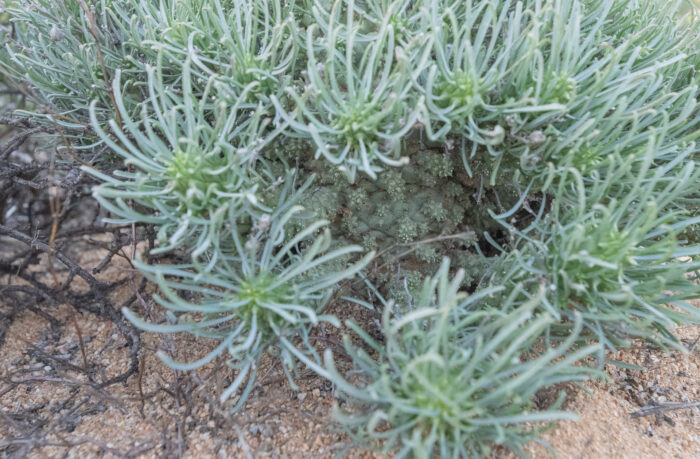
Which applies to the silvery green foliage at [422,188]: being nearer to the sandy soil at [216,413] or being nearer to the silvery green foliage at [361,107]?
the silvery green foliage at [361,107]

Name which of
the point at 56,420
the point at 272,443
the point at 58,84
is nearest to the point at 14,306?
the point at 56,420

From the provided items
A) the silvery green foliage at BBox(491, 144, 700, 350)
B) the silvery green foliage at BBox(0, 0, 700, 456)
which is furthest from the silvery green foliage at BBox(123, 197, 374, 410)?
the silvery green foliage at BBox(491, 144, 700, 350)

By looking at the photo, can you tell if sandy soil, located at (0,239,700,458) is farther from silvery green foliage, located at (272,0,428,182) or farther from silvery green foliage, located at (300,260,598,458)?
silvery green foliage, located at (272,0,428,182)

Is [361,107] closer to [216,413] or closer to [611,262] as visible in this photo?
[611,262]

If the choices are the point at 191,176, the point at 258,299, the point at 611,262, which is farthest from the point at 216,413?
the point at 611,262

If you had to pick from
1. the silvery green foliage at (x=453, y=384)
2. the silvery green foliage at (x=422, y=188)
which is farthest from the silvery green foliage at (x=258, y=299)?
the silvery green foliage at (x=453, y=384)

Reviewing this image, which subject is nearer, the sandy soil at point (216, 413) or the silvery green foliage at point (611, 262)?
the silvery green foliage at point (611, 262)
